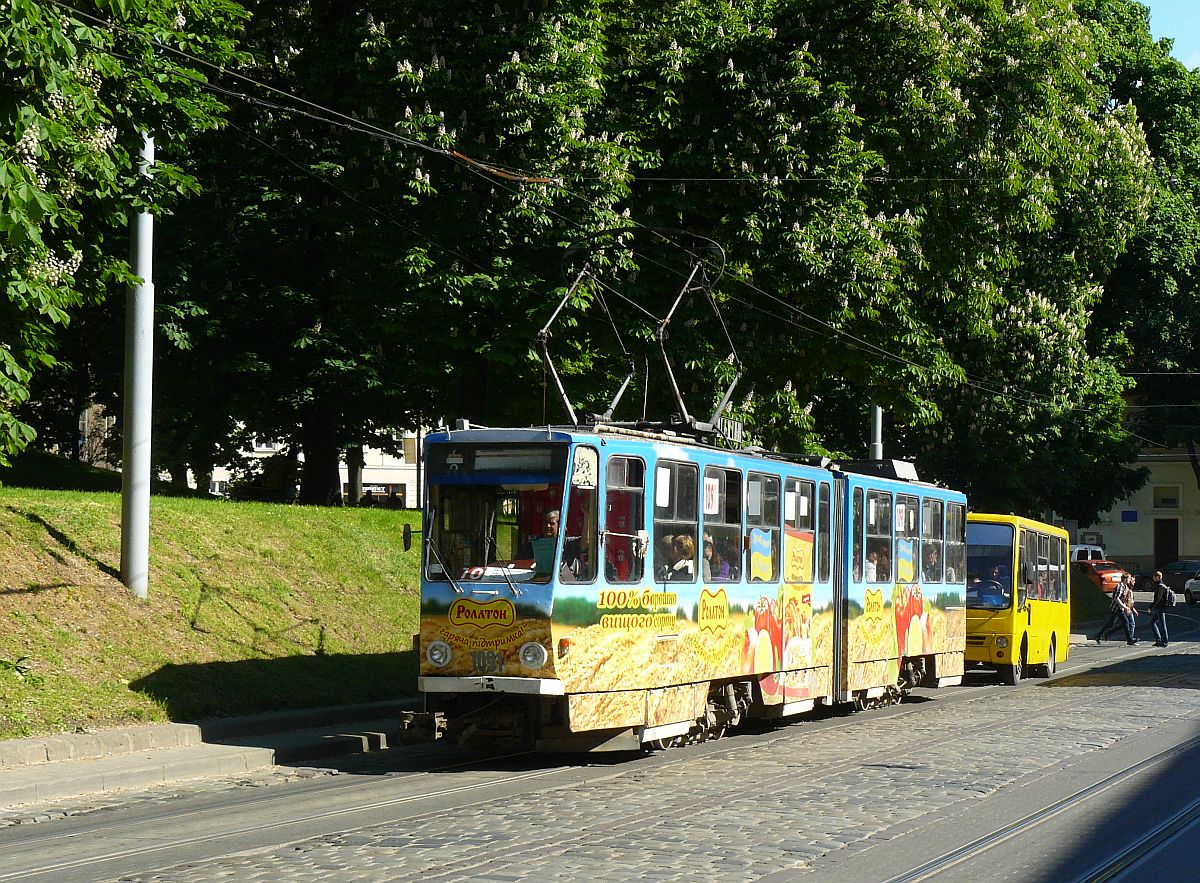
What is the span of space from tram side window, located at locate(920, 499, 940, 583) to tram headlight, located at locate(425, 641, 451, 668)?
10575mm

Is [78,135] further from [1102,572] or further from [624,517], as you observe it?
[1102,572]

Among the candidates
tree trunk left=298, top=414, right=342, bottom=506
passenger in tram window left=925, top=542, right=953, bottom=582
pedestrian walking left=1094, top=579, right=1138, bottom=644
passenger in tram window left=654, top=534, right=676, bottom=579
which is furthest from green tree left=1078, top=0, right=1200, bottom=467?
passenger in tram window left=654, top=534, right=676, bottom=579

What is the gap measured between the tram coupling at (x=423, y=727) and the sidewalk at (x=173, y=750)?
126 cm

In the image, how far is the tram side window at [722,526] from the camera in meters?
15.6

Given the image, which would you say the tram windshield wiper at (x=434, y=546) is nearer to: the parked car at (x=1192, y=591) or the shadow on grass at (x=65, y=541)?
the shadow on grass at (x=65, y=541)

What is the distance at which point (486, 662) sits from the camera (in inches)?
536

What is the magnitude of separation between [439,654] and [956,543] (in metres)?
12.5

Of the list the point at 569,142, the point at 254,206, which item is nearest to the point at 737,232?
the point at 569,142

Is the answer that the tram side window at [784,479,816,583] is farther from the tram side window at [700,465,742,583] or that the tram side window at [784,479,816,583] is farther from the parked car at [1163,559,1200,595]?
the parked car at [1163,559,1200,595]

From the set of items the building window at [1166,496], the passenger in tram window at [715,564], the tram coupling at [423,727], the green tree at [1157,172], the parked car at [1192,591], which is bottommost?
the tram coupling at [423,727]

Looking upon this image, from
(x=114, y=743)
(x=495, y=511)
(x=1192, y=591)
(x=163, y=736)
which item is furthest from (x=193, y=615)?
(x=1192, y=591)

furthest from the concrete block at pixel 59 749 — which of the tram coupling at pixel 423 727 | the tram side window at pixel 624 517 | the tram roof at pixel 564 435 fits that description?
the tram side window at pixel 624 517

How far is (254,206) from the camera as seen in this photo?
30547mm

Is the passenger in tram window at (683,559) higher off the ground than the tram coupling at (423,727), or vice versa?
the passenger in tram window at (683,559)
